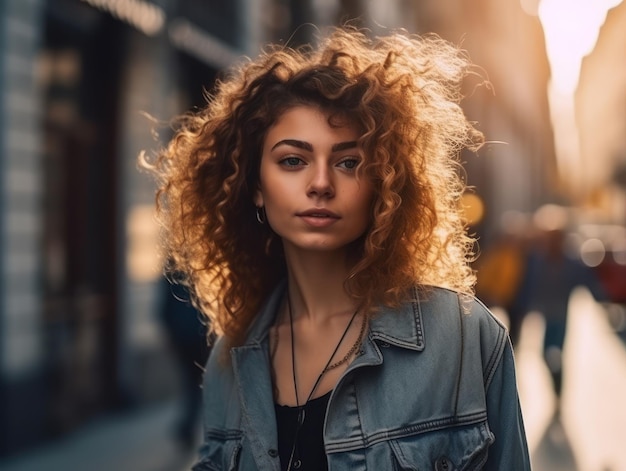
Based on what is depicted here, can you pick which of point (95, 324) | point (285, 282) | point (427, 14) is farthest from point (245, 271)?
point (427, 14)

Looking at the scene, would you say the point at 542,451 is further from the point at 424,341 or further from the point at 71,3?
the point at 71,3

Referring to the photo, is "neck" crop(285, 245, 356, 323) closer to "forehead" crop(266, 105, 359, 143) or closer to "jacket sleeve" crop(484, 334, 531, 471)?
"forehead" crop(266, 105, 359, 143)

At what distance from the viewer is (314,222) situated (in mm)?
2318

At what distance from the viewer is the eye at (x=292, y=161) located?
2.36m

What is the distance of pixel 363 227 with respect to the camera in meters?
2.38

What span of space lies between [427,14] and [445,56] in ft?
97.9

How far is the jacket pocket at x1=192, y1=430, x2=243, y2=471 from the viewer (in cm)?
246

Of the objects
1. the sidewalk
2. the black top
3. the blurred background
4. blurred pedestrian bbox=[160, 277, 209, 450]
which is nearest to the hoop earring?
the black top

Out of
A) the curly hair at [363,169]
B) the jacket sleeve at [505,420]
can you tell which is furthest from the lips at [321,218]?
the jacket sleeve at [505,420]

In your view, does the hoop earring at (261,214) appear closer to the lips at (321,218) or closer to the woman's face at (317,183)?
the woman's face at (317,183)


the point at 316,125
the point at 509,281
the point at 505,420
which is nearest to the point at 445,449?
the point at 505,420

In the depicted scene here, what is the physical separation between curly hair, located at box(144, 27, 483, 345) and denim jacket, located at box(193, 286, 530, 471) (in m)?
0.11

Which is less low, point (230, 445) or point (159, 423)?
point (230, 445)

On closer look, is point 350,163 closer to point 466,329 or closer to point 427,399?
point 466,329
